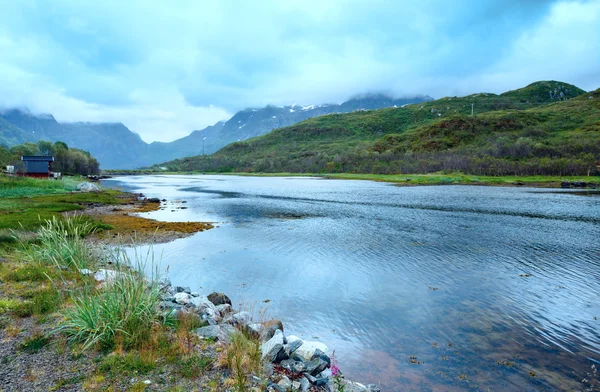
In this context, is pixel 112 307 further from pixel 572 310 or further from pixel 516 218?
pixel 516 218

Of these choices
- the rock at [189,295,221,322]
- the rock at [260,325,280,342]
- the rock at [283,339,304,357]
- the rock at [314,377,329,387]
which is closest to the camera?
the rock at [314,377,329,387]

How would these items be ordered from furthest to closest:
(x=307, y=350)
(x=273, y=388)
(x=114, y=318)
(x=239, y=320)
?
1. (x=239, y=320)
2. (x=307, y=350)
3. (x=114, y=318)
4. (x=273, y=388)

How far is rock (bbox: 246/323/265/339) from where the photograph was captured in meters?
9.92

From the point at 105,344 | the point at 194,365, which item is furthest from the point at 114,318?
the point at 194,365

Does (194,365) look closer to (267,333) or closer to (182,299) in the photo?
(267,333)

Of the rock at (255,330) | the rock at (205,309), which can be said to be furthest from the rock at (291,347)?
the rock at (205,309)

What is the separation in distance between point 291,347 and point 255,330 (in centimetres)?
151

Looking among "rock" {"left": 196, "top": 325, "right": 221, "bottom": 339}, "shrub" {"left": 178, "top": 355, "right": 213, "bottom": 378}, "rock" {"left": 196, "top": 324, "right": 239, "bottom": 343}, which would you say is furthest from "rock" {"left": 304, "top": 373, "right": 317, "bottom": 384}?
"rock" {"left": 196, "top": 325, "right": 221, "bottom": 339}

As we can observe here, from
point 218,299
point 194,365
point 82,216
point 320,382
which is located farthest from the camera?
point 82,216

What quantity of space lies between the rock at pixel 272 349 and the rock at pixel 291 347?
223 millimetres

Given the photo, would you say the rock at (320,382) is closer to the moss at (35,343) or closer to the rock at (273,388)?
the rock at (273,388)

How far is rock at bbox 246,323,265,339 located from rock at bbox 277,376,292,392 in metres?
2.69

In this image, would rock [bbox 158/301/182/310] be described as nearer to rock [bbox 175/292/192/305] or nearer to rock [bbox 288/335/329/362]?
rock [bbox 175/292/192/305]

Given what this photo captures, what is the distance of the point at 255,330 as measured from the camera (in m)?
10.1
